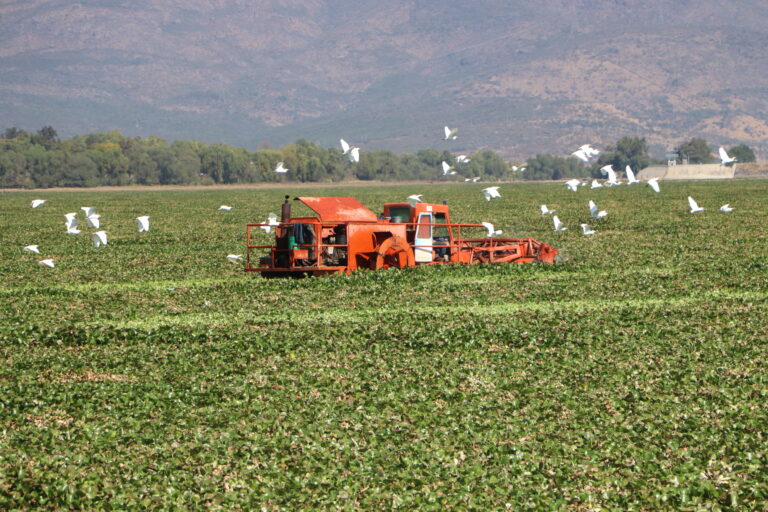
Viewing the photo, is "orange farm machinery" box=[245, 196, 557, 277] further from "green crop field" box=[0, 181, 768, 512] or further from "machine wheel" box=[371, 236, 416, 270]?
"green crop field" box=[0, 181, 768, 512]

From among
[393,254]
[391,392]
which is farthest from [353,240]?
[391,392]

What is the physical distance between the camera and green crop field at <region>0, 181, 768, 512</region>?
33.9 feet

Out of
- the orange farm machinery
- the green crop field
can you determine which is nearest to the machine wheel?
the orange farm machinery

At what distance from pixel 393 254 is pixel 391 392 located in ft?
43.7

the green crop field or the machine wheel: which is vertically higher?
the machine wheel

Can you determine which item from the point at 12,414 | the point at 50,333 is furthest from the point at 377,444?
the point at 50,333

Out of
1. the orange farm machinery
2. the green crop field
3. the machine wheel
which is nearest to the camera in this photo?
the green crop field

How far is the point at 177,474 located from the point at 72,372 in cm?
568

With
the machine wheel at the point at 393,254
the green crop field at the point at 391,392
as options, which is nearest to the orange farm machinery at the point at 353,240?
the machine wheel at the point at 393,254

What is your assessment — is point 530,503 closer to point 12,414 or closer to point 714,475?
point 714,475

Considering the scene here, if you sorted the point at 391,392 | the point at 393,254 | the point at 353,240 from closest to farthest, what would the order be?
1. the point at 391,392
2. the point at 353,240
3. the point at 393,254

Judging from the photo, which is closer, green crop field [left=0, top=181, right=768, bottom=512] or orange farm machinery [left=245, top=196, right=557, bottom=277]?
green crop field [left=0, top=181, right=768, bottom=512]

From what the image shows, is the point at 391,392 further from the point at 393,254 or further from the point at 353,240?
the point at 393,254

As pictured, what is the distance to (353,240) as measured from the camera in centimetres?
2606
